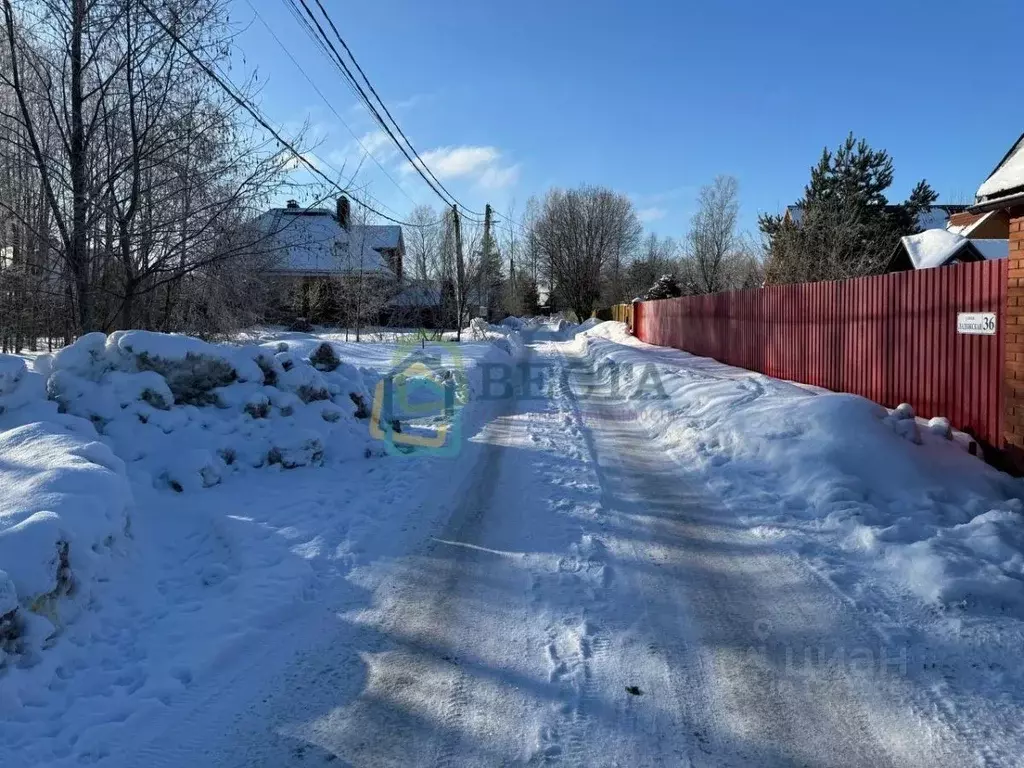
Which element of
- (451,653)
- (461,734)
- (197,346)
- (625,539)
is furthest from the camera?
(197,346)

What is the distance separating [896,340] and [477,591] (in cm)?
711

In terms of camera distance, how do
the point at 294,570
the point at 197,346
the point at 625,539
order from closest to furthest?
the point at 294,570
the point at 625,539
the point at 197,346

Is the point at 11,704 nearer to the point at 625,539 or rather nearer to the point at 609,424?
the point at 625,539

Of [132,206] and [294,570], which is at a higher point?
[132,206]

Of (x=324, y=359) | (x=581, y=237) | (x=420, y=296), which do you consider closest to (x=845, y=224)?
(x=420, y=296)

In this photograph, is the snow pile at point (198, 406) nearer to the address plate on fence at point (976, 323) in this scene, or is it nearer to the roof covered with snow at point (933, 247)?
the address plate on fence at point (976, 323)

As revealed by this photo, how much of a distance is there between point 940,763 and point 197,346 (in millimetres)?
7710

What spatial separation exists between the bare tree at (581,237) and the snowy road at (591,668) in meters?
61.2

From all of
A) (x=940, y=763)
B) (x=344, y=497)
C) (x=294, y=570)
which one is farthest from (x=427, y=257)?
(x=940, y=763)

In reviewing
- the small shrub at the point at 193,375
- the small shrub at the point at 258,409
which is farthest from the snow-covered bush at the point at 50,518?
the small shrub at the point at 258,409

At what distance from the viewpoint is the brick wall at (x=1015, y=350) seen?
5805mm

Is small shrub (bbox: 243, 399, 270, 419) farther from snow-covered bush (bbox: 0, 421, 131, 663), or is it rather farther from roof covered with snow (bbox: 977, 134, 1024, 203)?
roof covered with snow (bbox: 977, 134, 1024, 203)

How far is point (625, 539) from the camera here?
523cm

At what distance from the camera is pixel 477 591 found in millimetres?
4324
